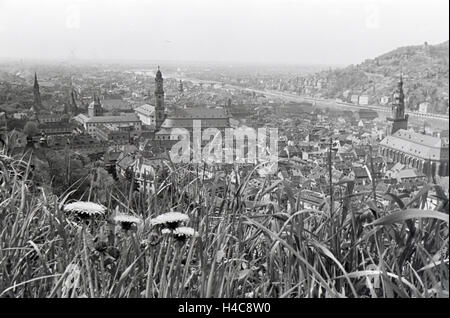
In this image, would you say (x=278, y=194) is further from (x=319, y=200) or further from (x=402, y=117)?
(x=402, y=117)

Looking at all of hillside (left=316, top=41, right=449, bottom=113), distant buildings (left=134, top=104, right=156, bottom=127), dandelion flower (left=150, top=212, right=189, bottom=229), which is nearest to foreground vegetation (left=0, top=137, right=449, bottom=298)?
dandelion flower (left=150, top=212, right=189, bottom=229)

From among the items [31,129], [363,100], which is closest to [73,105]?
[31,129]

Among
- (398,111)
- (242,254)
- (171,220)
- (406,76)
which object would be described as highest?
(406,76)

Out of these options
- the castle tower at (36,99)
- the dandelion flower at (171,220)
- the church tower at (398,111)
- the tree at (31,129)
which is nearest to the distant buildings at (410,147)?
the church tower at (398,111)

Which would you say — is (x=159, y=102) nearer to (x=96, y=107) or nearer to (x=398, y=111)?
(x=96, y=107)

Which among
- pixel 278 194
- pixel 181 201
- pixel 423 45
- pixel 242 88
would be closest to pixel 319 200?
pixel 278 194

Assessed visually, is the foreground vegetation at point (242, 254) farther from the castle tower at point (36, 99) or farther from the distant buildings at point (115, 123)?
the castle tower at point (36, 99)

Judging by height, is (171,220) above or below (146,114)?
below
